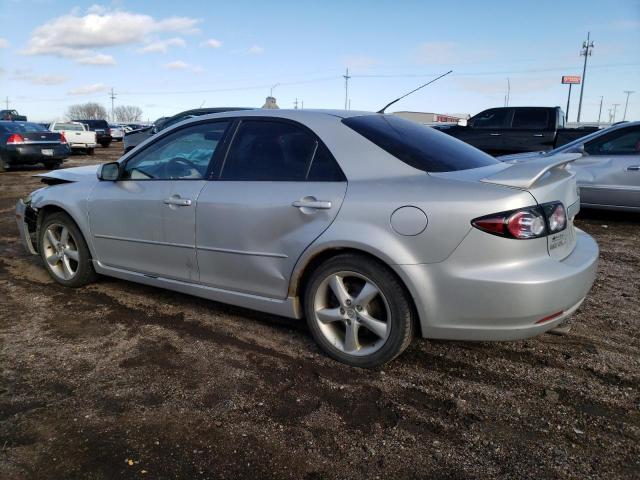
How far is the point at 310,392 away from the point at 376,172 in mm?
1313

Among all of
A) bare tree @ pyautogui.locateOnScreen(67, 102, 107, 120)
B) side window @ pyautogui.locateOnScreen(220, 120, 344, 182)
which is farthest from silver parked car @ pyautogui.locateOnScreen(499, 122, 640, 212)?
bare tree @ pyautogui.locateOnScreen(67, 102, 107, 120)

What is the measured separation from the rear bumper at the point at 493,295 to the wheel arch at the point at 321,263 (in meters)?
0.06

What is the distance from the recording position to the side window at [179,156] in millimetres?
3693

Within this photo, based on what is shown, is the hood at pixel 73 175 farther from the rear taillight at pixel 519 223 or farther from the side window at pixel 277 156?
the rear taillight at pixel 519 223

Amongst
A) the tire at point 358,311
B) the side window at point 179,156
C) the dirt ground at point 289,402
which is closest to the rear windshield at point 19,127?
the dirt ground at point 289,402

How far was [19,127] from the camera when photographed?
15273 millimetres

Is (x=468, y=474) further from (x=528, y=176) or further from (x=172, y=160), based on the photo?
(x=172, y=160)

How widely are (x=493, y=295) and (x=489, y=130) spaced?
9.90 m

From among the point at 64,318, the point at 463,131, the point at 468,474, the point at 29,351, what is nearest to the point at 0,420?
the point at 29,351

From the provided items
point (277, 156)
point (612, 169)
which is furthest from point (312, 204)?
point (612, 169)

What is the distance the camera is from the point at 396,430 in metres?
2.45

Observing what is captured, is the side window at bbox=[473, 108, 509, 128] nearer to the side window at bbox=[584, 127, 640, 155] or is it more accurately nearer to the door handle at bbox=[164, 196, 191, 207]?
the side window at bbox=[584, 127, 640, 155]

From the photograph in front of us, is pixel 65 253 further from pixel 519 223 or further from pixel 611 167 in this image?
pixel 611 167

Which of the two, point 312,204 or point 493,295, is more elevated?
point 312,204
